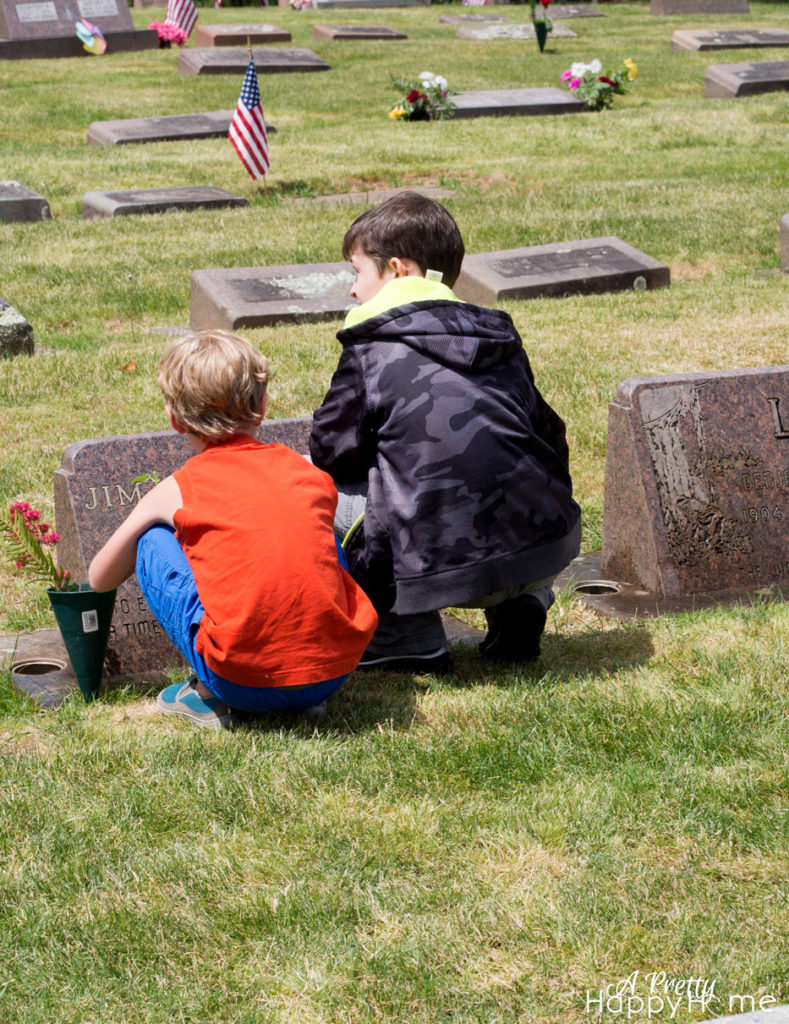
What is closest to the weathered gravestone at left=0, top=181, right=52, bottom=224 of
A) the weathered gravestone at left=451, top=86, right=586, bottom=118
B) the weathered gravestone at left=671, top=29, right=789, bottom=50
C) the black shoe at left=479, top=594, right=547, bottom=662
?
the weathered gravestone at left=451, top=86, right=586, bottom=118

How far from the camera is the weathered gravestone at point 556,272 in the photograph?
916 cm

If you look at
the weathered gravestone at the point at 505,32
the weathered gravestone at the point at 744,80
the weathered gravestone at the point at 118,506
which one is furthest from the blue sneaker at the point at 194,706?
the weathered gravestone at the point at 505,32

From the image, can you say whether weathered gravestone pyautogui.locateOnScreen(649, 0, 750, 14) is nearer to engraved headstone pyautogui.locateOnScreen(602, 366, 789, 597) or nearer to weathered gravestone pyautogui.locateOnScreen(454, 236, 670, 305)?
weathered gravestone pyautogui.locateOnScreen(454, 236, 670, 305)

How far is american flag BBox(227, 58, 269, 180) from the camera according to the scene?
13516 mm

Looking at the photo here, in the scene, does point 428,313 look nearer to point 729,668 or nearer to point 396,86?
point 729,668

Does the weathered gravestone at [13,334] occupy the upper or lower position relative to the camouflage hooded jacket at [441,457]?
lower

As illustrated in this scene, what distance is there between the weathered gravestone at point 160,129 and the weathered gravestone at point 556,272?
830cm

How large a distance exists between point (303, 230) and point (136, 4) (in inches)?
1095

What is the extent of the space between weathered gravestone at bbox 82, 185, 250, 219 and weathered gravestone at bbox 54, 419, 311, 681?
8.62 metres

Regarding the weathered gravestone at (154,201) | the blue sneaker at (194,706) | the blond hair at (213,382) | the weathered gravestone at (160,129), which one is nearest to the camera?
the blond hair at (213,382)

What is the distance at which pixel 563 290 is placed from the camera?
927 cm

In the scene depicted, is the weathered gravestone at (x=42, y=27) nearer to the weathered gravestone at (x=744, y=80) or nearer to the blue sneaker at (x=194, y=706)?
the weathered gravestone at (x=744, y=80)

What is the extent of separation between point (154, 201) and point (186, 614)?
9.86m

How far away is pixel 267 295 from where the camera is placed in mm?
8672
